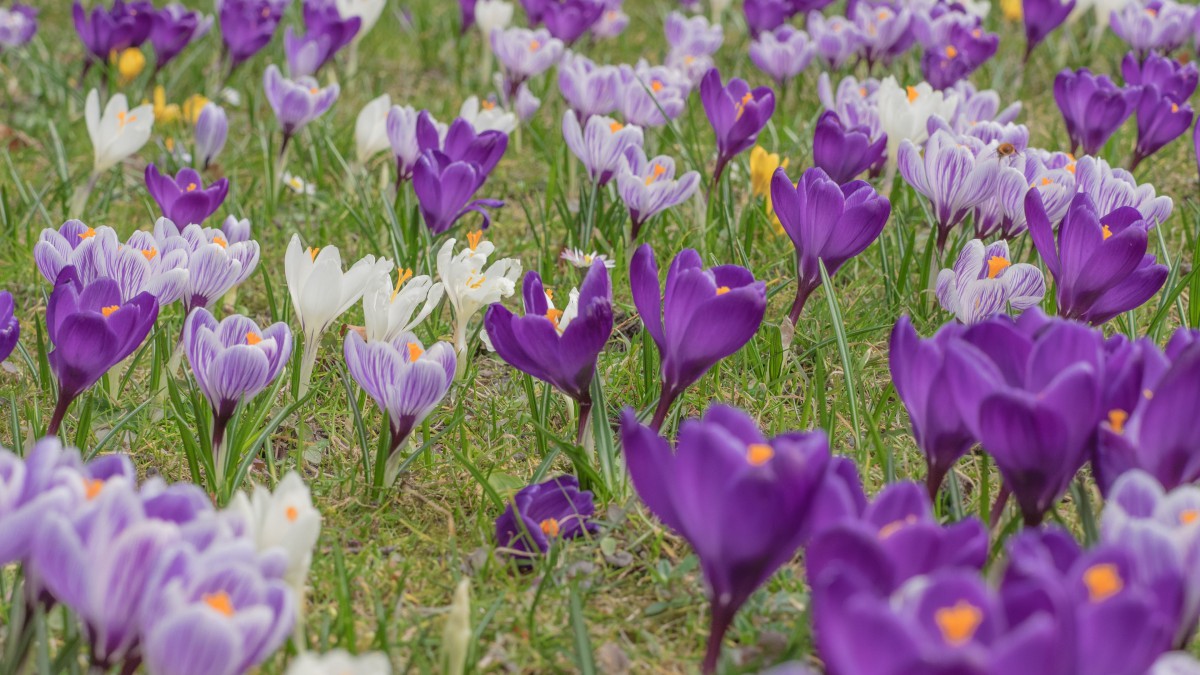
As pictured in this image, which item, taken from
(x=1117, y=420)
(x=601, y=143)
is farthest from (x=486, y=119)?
(x=1117, y=420)

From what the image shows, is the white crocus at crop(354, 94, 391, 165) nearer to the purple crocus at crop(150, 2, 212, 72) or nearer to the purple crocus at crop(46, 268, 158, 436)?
the purple crocus at crop(150, 2, 212, 72)

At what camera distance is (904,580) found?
1265mm

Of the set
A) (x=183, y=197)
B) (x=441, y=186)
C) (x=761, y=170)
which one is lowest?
(x=761, y=170)

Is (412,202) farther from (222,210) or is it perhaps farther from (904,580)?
(904,580)

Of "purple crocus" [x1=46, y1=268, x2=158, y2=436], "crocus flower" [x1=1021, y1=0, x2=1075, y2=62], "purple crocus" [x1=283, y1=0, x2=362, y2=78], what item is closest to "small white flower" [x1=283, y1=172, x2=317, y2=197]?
"purple crocus" [x1=283, y1=0, x2=362, y2=78]

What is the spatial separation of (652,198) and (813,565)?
1.56 m

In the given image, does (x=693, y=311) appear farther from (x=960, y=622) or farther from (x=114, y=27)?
(x=114, y=27)

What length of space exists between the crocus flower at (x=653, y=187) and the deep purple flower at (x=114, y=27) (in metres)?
2.19

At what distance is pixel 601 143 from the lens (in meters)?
2.91

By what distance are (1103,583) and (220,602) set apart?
84 cm

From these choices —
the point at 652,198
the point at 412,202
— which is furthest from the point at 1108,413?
the point at 412,202

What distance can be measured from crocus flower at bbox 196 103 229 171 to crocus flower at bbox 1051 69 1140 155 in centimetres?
220

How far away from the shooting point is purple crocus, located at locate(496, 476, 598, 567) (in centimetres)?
185

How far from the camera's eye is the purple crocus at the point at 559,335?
6.10ft
